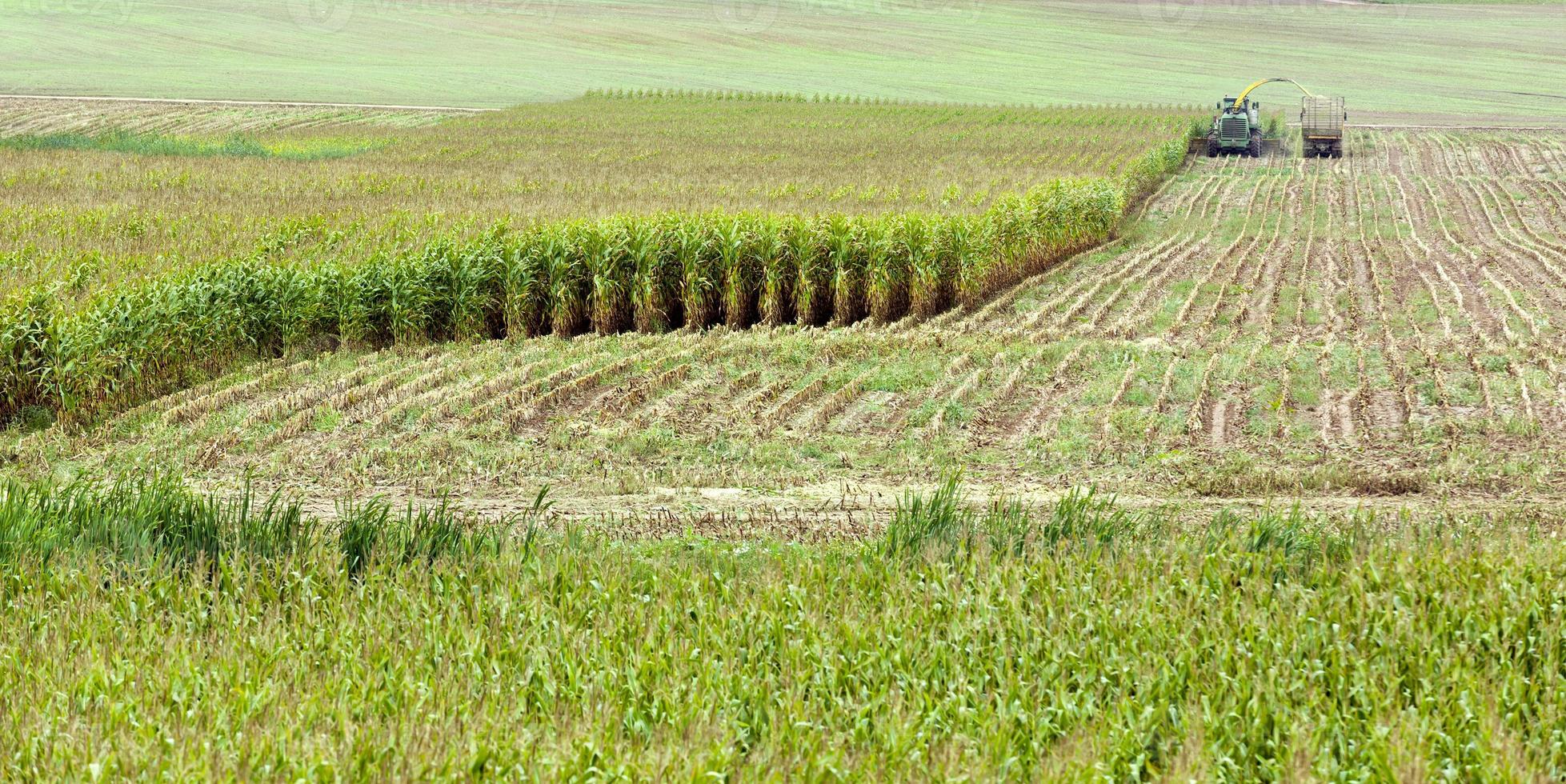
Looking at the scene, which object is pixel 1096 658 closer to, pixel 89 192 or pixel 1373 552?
pixel 1373 552

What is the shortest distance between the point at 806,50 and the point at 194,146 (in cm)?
7590

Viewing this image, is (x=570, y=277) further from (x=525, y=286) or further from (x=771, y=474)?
(x=771, y=474)

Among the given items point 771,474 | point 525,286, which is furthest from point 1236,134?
point 771,474

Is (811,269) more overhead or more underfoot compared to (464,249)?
more underfoot

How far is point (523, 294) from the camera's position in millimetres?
15906

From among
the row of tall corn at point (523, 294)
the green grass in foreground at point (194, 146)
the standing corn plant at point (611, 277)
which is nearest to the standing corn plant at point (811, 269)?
the row of tall corn at point (523, 294)

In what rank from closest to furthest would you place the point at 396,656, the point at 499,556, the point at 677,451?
the point at 396,656 < the point at 499,556 < the point at 677,451

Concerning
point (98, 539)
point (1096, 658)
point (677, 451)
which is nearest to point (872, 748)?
point (1096, 658)

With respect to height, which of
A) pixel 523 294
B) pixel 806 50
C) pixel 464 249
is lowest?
pixel 523 294

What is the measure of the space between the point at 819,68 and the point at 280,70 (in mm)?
36573

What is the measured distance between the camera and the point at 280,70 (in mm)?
82812

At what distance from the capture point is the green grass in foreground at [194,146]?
36.5 m

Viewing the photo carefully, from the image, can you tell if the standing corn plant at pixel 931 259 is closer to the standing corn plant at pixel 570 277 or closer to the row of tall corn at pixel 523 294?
the row of tall corn at pixel 523 294

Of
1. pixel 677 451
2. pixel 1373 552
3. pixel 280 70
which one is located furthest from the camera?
pixel 280 70
